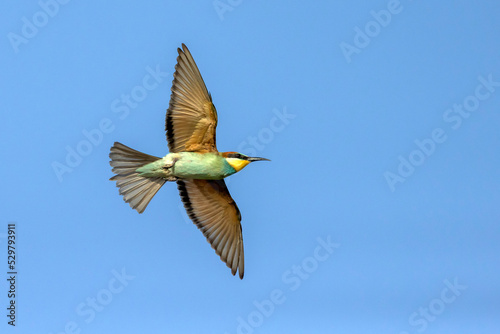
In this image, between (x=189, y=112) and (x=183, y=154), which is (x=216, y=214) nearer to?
(x=183, y=154)

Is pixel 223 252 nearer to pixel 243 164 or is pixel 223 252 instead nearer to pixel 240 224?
pixel 240 224

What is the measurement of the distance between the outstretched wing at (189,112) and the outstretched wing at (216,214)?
1.97ft

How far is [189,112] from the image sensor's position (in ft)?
25.1

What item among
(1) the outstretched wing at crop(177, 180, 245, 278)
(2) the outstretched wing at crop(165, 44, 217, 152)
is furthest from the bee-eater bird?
(1) the outstretched wing at crop(177, 180, 245, 278)

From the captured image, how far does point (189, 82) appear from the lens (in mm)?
7633

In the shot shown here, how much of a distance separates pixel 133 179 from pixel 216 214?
1080 mm

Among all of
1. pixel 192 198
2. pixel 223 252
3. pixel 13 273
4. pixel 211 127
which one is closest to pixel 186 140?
pixel 211 127

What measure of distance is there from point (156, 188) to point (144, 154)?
399mm

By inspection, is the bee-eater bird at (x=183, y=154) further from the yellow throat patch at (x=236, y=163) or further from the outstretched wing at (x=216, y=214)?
the outstretched wing at (x=216, y=214)

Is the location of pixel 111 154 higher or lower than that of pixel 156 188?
higher

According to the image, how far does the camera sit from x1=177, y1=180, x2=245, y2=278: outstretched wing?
8.20 m

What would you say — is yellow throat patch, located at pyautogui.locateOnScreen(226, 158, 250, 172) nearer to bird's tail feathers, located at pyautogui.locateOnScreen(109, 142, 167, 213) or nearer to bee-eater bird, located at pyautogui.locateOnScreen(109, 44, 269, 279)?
bee-eater bird, located at pyautogui.locateOnScreen(109, 44, 269, 279)

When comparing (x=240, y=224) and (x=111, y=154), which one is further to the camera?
(x=240, y=224)

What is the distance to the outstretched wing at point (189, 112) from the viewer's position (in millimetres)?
7586
